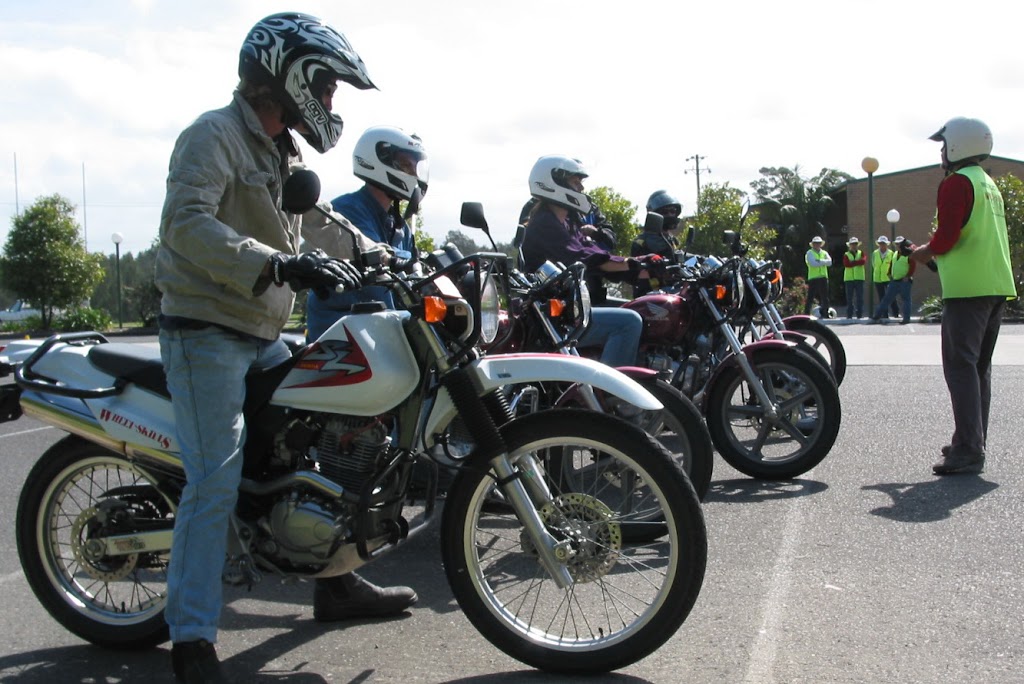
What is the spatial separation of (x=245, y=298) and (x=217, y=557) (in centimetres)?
82

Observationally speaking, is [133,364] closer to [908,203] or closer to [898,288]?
[898,288]

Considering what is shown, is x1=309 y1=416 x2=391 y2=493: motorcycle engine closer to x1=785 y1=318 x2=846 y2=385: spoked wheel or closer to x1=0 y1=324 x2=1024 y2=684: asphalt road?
x1=0 y1=324 x2=1024 y2=684: asphalt road

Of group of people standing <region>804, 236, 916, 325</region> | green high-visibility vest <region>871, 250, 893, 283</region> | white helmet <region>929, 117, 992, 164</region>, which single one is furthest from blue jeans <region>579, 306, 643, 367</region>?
green high-visibility vest <region>871, 250, 893, 283</region>

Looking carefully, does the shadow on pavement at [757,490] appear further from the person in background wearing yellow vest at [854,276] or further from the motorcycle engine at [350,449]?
the person in background wearing yellow vest at [854,276]

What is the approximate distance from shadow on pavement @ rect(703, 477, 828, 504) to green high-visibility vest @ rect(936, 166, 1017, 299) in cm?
145

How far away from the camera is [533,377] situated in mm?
3471

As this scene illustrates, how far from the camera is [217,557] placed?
3.42 m

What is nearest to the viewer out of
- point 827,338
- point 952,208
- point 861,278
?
point 952,208

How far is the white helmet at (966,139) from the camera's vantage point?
6547 mm

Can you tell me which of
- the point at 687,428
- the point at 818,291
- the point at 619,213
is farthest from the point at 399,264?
Result: the point at 619,213

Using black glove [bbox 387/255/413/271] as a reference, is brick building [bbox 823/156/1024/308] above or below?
above

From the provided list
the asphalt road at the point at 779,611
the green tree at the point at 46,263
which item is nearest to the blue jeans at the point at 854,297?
the asphalt road at the point at 779,611

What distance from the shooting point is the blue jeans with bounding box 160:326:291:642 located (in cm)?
338

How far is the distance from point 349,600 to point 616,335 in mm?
2770
